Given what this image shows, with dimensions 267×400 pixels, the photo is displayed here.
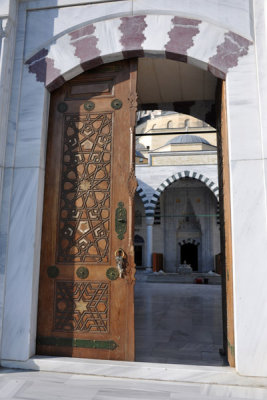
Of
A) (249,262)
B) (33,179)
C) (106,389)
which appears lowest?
(106,389)

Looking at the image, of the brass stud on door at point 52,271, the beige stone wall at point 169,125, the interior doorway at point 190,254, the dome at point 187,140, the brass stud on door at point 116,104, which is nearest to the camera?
the brass stud on door at point 52,271

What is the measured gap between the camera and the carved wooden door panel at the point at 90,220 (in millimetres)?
2340

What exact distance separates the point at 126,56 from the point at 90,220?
1.37 meters

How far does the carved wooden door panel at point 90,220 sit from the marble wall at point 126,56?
0.11 m

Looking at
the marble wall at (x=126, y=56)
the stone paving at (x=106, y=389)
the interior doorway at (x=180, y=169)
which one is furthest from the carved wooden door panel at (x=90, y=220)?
the interior doorway at (x=180, y=169)

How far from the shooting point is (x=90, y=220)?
8.16 feet

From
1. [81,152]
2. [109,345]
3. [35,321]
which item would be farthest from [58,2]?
[109,345]

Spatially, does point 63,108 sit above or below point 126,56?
below

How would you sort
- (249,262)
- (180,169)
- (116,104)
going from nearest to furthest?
(249,262) < (116,104) < (180,169)

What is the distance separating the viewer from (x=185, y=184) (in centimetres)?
1866

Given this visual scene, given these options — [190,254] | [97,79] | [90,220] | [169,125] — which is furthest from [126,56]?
[169,125]

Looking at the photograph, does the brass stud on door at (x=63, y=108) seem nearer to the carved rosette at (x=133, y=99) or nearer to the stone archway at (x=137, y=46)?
the stone archway at (x=137, y=46)

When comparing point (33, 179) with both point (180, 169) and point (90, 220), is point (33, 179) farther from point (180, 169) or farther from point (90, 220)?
point (180, 169)

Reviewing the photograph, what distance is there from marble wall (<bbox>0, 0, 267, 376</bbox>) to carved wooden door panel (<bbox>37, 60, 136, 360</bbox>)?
113 millimetres
